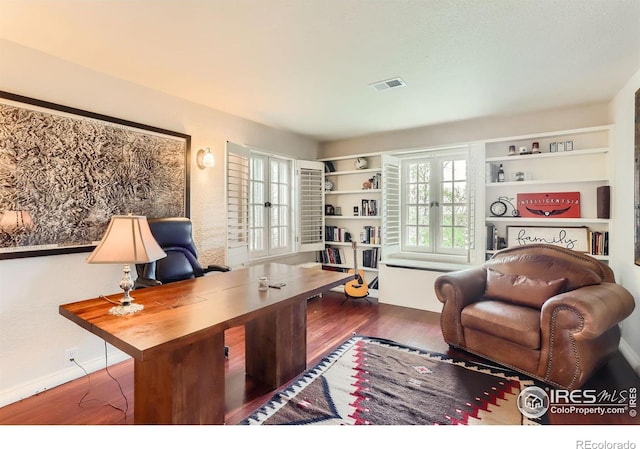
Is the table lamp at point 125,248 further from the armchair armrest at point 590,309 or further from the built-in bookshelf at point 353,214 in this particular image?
the built-in bookshelf at point 353,214

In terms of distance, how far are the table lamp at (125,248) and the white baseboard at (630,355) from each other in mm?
3405

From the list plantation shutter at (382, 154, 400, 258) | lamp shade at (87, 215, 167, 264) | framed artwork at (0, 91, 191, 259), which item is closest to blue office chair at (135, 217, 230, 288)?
framed artwork at (0, 91, 191, 259)

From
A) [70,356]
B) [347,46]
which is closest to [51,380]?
[70,356]

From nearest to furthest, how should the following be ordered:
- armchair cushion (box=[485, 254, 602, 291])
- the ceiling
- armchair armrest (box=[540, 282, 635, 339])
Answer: the ceiling < armchair armrest (box=[540, 282, 635, 339]) < armchair cushion (box=[485, 254, 602, 291])

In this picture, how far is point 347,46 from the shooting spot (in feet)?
7.09

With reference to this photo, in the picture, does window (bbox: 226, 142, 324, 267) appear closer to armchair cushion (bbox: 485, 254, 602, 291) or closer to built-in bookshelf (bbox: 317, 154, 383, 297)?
built-in bookshelf (bbox: 317, 154, 383, 297)

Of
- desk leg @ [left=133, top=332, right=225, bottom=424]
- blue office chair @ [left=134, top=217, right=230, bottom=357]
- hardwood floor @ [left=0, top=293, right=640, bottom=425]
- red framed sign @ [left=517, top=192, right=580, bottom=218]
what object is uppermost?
red framed sign @ [left=517, top=192, right=580, bottom=218]

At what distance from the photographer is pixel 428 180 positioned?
4449 millimetres

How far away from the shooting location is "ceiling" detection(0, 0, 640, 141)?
1.77 m

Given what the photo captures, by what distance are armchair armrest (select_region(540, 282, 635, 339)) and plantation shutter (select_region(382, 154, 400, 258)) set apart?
2.36 m

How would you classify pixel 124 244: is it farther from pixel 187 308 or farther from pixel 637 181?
pixel 637 181

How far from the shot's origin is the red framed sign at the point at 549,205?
3381 millimetres
